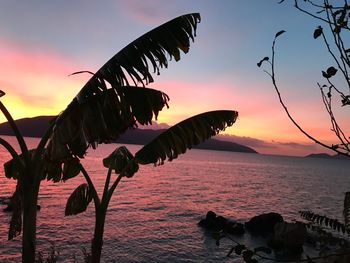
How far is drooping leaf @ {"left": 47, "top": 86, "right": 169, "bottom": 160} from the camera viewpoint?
6254mm

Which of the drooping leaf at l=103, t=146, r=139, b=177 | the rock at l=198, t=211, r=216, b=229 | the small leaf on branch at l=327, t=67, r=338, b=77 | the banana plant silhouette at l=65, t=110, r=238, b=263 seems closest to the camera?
the small leaf on branch at l=327, t=67, r=338, b=77

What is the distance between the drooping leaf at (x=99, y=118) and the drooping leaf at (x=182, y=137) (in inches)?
70.4

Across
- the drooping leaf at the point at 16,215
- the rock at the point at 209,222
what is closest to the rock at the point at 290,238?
the rock at the point at 209,222

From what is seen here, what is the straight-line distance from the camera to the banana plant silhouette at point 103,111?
6.32 meters

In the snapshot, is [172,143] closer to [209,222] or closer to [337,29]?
[337,29]

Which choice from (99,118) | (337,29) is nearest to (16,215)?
(99,118)

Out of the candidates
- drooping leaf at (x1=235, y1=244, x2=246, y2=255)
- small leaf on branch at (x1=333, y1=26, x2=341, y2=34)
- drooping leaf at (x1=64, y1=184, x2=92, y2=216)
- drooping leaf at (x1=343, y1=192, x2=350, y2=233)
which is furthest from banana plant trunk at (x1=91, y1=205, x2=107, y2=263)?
small leaf on branch at (x1=333, y1=26, x2=341, y2=34)

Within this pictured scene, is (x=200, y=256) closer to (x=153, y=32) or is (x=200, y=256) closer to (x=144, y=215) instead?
(x=144, y=215)

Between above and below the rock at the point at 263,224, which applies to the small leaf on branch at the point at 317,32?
above

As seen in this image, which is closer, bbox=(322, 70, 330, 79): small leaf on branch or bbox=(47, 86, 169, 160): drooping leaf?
bbox=(322, 70, 330, 79): small leaf on branch

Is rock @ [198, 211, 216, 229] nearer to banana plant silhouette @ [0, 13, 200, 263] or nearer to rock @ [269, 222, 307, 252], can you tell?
rock @ [269, 222, 307, 252]

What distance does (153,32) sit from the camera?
6.84m

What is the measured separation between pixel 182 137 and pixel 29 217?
3826mm

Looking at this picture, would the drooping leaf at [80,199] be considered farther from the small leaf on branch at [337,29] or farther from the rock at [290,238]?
the rock at [290,238]
